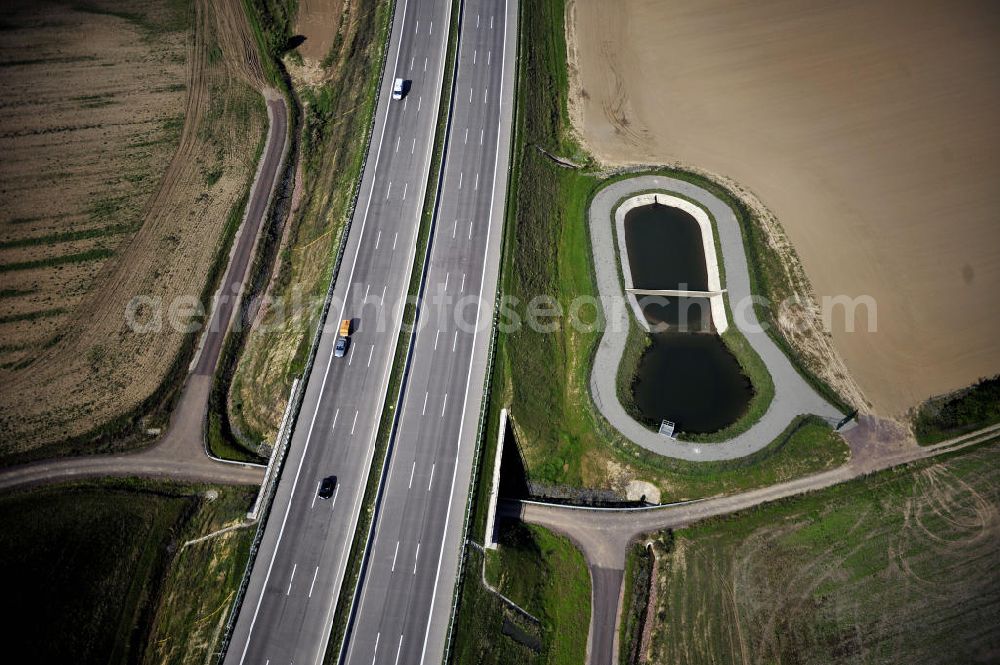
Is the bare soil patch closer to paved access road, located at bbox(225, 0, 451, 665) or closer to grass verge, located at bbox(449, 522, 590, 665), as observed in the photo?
paved access road, located at bbox(225, 0, 451, 665)

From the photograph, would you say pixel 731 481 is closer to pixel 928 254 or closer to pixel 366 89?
Result: pixel 928 254

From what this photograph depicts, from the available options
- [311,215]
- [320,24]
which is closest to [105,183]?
[311,215]

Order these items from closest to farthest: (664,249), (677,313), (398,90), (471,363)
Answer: (471,363)
(677,313)
(664,249)
(398,90)

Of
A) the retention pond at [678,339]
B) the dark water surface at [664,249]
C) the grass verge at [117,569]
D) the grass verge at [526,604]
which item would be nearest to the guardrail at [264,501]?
the grass verge at [117,569]

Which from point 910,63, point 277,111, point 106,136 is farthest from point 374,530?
point 910,63

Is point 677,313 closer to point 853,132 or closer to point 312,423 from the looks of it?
point 853,132
